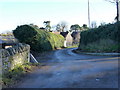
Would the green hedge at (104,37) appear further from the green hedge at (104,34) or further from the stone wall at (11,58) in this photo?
the stone wall at (11,58)

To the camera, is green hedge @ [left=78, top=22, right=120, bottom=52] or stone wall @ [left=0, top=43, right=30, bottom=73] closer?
stone wall @ [left=0, top=43, right=30, bottom=73]

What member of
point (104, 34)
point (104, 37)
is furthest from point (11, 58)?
point (104, 34)

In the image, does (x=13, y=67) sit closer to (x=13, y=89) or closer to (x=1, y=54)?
(x=1, y=54)

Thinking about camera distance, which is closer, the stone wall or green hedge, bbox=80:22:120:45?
the stone wall

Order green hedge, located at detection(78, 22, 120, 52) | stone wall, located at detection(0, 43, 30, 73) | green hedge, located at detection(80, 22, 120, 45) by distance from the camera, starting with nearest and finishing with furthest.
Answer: stone wall, located at detection(0, 43, 30, 73) → green hedge, located at detection(78, 22, 120, 52) → green hedge, located at detection(80, 22, 120, 45)

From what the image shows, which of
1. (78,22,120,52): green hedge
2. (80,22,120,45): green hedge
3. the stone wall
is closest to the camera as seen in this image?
the stone wall

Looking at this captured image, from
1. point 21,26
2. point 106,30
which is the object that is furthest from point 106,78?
point 21,26

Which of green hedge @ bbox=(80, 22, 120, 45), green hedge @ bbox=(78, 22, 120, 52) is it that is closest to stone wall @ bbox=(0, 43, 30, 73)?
green hedge @ bbox=(78, 22, 120, 52)

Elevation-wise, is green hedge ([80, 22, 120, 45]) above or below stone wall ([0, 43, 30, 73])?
above

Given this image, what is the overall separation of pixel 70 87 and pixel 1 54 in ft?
11.8

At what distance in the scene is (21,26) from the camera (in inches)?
869

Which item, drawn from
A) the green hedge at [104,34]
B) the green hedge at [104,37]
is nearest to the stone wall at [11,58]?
the green hedge at [104,37]

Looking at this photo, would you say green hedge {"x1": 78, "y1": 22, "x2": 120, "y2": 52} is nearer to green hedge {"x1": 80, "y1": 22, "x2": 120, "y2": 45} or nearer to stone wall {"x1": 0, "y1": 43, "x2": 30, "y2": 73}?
green hedge {"x1": 80, "y1": 22, "x2": 120, "y2": 45}

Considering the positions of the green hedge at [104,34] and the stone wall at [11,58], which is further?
the green hedge at [104,34]
